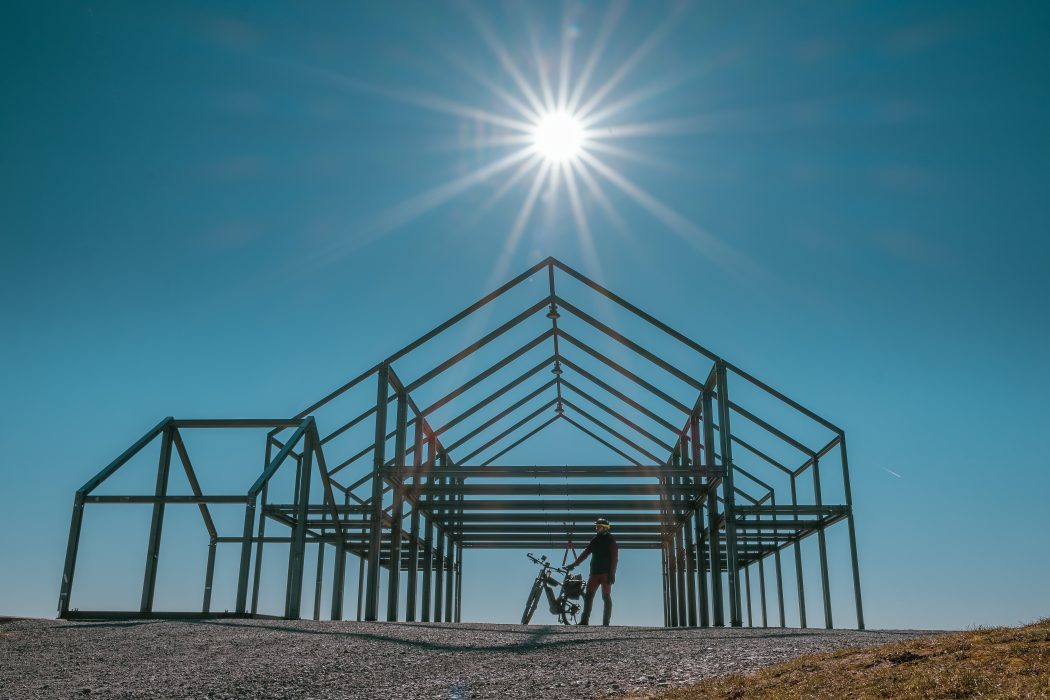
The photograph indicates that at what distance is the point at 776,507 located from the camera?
18.7 m

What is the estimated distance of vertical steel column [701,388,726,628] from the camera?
1869cm

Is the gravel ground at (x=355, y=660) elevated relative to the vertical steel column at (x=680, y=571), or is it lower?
lower

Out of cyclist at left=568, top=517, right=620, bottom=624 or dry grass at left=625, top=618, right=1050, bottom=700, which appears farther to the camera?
cyclist at left=568, top=517, right=620, bottom=624

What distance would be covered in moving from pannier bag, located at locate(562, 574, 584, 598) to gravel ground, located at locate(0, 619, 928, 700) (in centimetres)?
1029

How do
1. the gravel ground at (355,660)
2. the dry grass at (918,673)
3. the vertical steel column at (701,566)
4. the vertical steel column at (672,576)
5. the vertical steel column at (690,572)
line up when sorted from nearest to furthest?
the dry grass at (918,673) → the gravel ground at (355,660) → the vertical steel column at (701,566) → the vertical steel column at (690,572) → the vertical steel column at (672,576)

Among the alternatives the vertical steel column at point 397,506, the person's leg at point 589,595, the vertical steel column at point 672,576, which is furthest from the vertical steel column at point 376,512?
the vertical steel column at point 672,576

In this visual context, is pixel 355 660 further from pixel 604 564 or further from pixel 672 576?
pixel 672 576

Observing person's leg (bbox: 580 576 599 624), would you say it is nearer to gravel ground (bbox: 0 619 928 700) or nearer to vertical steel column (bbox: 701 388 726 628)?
vertical steel column (bbox: 701 388 726 628)

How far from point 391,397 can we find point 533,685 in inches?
518

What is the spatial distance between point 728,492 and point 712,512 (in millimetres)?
1263

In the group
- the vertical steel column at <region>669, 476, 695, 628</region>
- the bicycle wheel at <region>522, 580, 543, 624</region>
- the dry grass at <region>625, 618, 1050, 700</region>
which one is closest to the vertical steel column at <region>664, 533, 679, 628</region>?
the vertical steel column at <region>669, 476, 695, 628</region>

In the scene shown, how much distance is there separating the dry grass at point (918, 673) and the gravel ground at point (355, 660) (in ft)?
1.60

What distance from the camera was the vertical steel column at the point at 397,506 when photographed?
60.4 ft

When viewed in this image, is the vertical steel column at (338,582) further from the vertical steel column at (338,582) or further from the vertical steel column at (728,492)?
the vertical steel column at (728,492)
